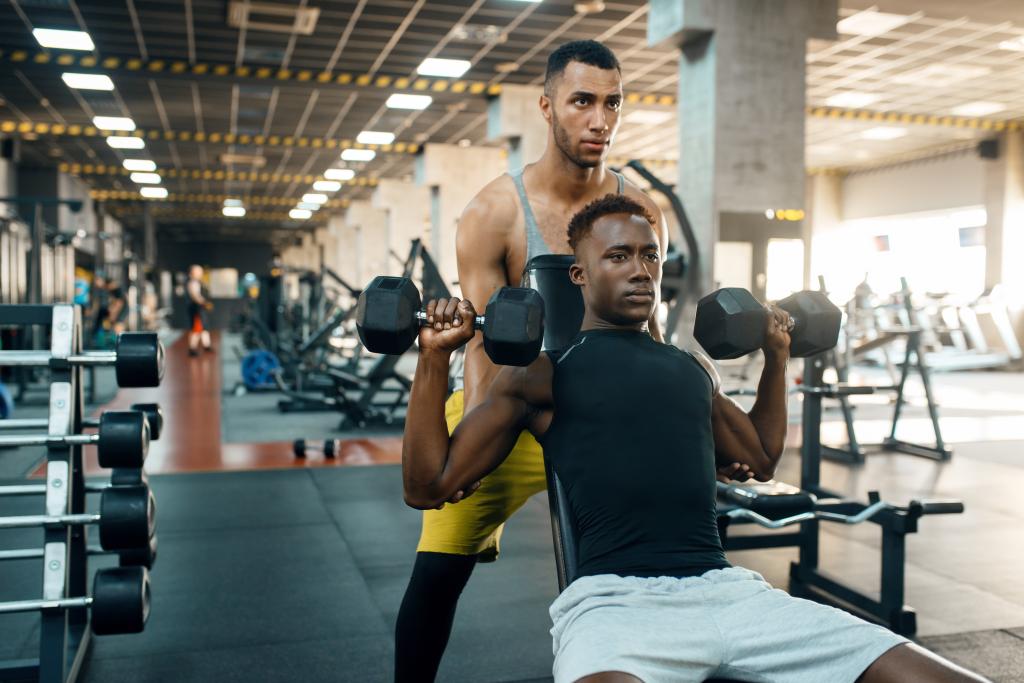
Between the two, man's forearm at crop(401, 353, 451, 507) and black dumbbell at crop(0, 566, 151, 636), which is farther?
black dumbbell at crop(0, 566, 151, 636)

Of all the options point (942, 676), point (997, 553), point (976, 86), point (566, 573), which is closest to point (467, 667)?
point (566, 573)

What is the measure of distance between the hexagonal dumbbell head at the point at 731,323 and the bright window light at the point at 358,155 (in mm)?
13405

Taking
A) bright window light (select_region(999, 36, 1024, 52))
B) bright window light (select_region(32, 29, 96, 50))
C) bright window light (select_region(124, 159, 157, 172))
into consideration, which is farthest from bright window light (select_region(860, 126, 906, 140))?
bright window light (select_region(124, 159, 157, 172))

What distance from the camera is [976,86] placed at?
10.4 metres

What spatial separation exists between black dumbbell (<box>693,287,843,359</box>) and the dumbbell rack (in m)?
1.37

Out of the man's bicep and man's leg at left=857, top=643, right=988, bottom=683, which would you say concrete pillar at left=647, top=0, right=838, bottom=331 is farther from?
man's leg at left=857, top=643, right=988, bottom=683

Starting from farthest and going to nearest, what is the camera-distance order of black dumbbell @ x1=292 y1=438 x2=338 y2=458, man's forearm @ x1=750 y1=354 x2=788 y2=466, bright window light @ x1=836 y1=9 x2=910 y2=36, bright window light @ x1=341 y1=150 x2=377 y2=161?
bright window light @ x1=341 y1=150 x2=377 y2=161 → bright window light @ x1=836 y1=9 x2=910 y2=36 → black dumbbell @ x1=292 y1=438 x2=338 y2=458 → man's forearm @ x1=750 y1=354 x2=788 y2=466

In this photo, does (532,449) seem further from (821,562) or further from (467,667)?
(821,562)

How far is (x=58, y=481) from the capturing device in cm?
194

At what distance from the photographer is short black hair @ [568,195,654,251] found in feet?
4.76

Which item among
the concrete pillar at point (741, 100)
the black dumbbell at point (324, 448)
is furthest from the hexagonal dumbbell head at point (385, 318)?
the concrete pillar at point (741, 100)

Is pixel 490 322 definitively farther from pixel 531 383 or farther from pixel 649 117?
pixel 649 117

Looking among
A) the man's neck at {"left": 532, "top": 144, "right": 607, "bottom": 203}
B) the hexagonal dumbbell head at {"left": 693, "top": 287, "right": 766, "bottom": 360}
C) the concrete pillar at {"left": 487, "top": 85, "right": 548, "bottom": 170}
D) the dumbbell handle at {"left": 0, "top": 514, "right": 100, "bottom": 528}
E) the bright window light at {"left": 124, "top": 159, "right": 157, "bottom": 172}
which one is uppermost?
the bright window light at {"left": 124, "top": 159, "right": 157, "bottom": 172}

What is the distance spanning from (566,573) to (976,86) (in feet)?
35.8
